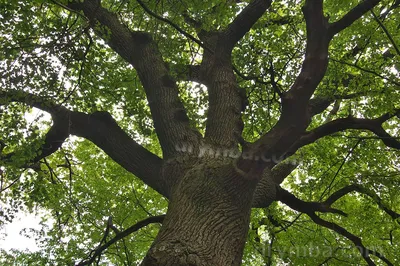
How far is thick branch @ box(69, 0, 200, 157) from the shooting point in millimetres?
4977

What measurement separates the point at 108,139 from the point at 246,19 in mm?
2906

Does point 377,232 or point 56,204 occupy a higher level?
point 377,232

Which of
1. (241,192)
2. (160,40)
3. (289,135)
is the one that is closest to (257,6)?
(160,40)

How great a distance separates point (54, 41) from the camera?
424 cm

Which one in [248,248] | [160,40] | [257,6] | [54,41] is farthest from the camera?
[248,248]

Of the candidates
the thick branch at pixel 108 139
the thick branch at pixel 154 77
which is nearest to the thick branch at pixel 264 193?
the thick branch at pixel 154 77

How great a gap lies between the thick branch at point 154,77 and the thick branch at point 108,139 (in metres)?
0.33

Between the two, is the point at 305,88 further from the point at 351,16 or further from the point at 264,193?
the point at 264,193

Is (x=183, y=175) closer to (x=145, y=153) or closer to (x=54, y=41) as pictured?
(x=145, y=153)

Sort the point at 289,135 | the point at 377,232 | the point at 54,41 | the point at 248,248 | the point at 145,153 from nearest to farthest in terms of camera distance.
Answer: the point at 289,135
the point at 54,41
the point at 145,153
the point at 377,232
the point at 248,248

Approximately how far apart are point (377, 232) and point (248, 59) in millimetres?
5358

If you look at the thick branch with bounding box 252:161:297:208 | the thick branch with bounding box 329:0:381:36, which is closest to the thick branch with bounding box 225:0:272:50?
the thick branch with bounding box 329:0:381:36

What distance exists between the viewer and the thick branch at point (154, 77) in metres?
4.98

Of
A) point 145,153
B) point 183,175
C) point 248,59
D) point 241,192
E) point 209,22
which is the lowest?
point 241,192
